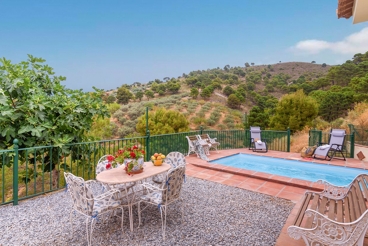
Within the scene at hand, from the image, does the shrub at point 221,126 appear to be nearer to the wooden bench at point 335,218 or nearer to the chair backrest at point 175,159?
the chair backrest at point 175,159

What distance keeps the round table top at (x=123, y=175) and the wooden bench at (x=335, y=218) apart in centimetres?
186

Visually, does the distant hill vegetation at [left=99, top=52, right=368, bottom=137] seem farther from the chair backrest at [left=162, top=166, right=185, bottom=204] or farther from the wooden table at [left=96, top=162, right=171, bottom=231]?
the chair backrest at [left=162, top=166, right=185, bottom=204]

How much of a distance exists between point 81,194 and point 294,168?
20.9ft

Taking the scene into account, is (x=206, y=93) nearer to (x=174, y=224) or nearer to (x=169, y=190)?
(x=174, y=224)

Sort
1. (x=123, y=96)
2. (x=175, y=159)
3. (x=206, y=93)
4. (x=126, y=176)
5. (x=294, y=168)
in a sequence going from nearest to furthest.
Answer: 1. (x=126, y=176)
2. (x=175, y=159)
3. (x=294, y=168)
4. (x=206, y=93)
5. (x=123, y=96)

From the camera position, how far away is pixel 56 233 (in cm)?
275

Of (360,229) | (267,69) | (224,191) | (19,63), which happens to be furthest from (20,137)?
(267,69)

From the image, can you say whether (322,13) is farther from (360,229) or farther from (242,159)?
(360,229)

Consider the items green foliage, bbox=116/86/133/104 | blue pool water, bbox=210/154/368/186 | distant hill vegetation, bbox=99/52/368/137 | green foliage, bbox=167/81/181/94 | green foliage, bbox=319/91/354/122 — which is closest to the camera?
blue pool water, bbox=210/154/368/186

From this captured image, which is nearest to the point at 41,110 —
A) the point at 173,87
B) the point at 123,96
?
the point at 123,96

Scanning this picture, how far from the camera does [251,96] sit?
1132 inches

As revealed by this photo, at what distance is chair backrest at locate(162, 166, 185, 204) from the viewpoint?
2703 mm

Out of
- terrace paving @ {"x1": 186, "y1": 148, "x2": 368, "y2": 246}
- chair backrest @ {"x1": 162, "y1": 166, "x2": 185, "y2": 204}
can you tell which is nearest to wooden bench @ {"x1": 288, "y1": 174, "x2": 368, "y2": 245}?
terrace paving @ {"x1": 186, "y1": 148, "x2": 368, "y2": 246}

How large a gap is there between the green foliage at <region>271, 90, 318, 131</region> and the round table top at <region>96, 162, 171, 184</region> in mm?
14309
